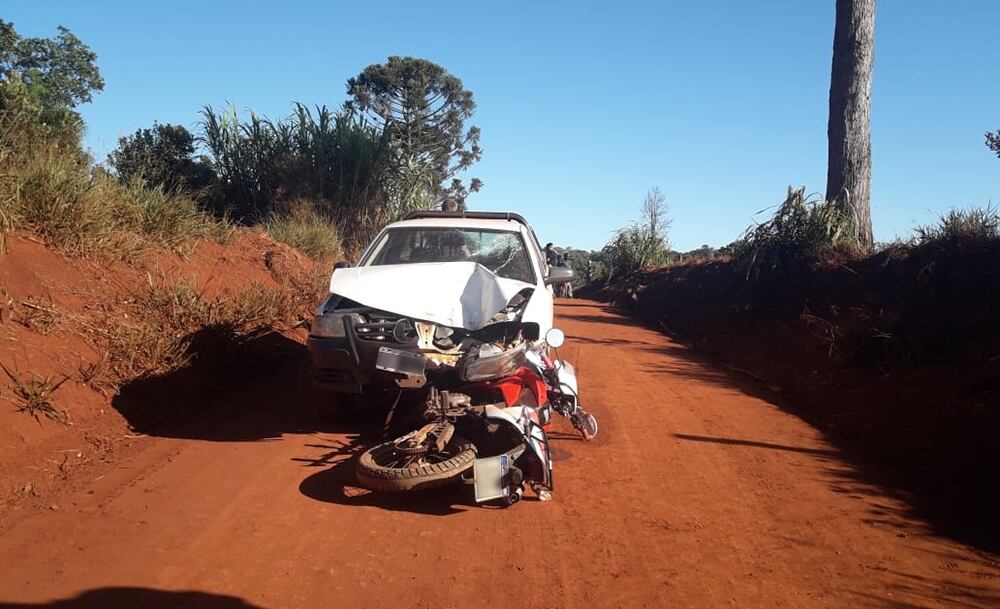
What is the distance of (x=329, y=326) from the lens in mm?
5684

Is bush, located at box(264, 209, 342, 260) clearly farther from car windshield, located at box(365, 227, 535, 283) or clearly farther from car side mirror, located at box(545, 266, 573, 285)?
car side mirror, located at box(545, 266, 573, 285)

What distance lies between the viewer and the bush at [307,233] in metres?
13.2

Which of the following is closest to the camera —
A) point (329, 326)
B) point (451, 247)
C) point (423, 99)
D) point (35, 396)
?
point (35, 396)

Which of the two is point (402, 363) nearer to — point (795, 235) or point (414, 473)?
point (414, 473)

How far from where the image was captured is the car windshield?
7.28 m

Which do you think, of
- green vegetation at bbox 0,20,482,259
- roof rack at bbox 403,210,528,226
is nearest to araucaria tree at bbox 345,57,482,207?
green vegetation at bbox 0,20,482,259

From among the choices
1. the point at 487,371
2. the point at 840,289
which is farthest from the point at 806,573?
the point at 840,289

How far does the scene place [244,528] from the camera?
13.9ft

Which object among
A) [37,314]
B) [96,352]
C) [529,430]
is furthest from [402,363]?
[37,314]

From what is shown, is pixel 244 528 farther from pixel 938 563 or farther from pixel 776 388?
pixel 776 388

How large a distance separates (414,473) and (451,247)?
3.31 m

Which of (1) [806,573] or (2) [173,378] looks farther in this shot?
(2) [173,378]

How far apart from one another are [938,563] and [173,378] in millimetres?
6165

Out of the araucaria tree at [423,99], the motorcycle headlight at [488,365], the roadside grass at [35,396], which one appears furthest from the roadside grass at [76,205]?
the araucaria tree at [423,99]
